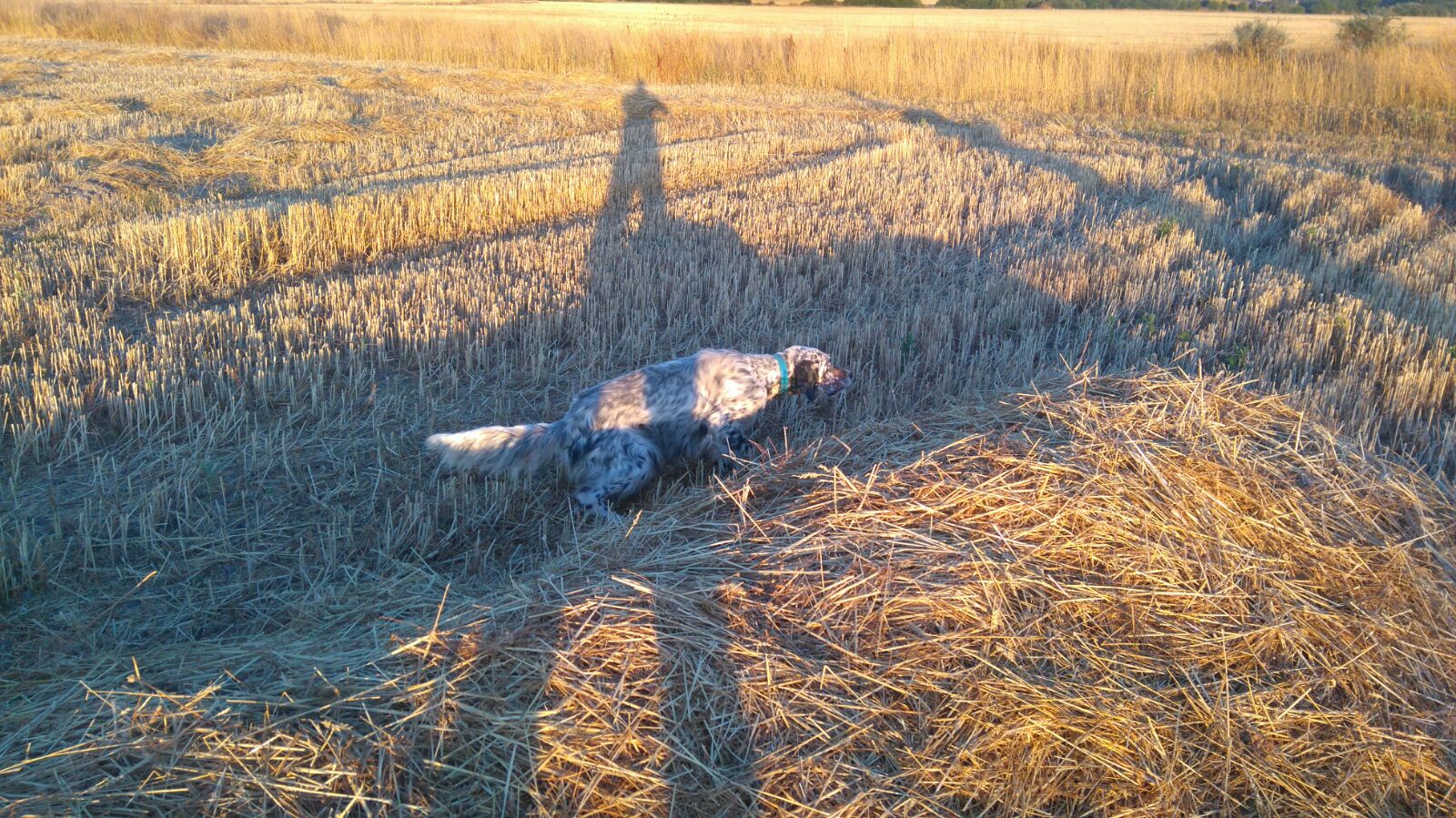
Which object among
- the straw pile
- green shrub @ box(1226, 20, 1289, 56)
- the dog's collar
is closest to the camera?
the straw pile

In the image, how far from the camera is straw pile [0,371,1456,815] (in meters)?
2.39

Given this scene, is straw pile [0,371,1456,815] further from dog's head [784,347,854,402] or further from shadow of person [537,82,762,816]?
dog's head [784,347,854,402]

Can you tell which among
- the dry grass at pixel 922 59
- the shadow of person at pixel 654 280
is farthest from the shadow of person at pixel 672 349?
the dry grass at pixel 922 59

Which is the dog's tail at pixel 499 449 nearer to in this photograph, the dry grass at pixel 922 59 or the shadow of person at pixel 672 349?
the shadow of person at pixel 672 349

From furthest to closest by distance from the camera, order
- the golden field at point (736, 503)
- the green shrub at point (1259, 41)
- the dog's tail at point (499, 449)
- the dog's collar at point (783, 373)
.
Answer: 1. the green shrub at point (1259, 41)
2. the dog's collar at point (783, 373)
3. the dog's tail at point (499, 449)
4. the golden field at point (736, 503)

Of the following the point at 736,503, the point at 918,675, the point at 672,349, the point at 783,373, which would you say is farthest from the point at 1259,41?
the point at 918,675

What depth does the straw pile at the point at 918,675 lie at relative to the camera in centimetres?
239

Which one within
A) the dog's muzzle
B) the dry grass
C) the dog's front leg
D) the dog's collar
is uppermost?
the dry grass

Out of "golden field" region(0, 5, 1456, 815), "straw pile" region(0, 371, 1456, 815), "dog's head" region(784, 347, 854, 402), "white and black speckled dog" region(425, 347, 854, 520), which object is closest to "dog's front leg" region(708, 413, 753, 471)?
"white and black speckled dog" region(425, 347, 854, 520)

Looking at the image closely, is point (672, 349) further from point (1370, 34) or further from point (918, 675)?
point (1370, 34)

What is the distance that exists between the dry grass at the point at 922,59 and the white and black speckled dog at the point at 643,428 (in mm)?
14512

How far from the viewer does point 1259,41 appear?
18656mm

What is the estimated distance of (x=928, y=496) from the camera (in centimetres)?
347

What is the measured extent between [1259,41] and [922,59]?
21.9ft
